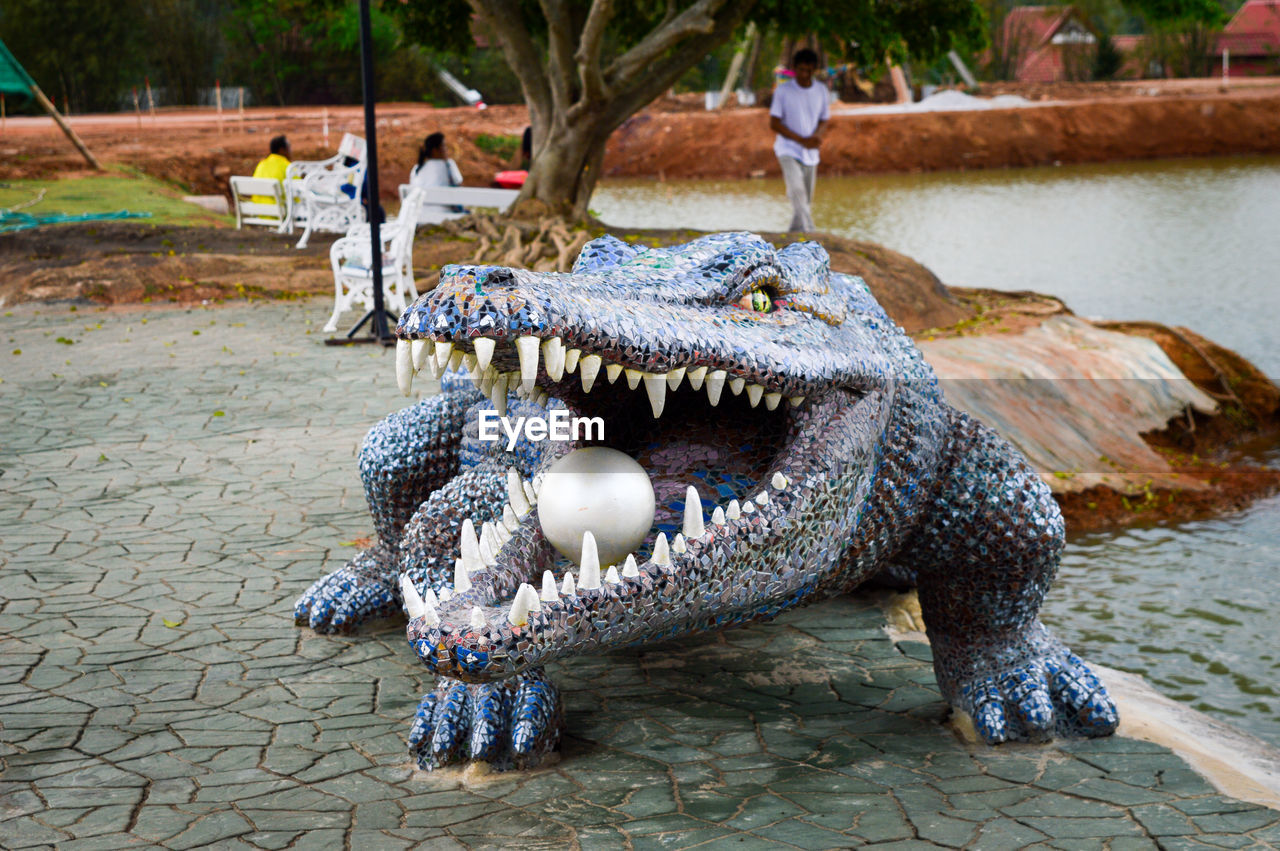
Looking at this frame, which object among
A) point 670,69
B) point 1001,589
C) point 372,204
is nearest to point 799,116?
point 670,69

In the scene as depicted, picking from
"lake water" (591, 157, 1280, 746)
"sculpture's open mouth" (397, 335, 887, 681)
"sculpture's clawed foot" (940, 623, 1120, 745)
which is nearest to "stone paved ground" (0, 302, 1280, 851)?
"sculpture's clawed foot" (940, 623, 1120, 745)

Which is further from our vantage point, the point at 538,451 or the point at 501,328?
the point at 538,451

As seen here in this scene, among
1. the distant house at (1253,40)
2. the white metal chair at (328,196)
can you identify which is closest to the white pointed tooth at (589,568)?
the white metal chair at (328,196)

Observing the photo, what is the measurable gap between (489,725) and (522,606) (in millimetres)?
870

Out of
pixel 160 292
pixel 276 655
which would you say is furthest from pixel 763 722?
pixel 160 292

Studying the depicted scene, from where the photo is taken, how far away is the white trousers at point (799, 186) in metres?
12.8

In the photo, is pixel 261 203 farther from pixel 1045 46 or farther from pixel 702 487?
pixel 1045 46

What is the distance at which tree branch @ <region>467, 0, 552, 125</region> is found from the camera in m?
13.4

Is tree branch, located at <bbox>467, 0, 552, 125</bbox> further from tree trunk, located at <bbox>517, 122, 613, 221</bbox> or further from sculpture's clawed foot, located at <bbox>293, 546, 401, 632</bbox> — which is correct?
sculpture's clawed foot, located at <bbox>293, 546, 401, 632</bbox>

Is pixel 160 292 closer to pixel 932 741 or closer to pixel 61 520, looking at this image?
pixel 61 520

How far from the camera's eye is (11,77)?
18.4m

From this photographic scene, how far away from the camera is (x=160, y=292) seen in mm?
11883

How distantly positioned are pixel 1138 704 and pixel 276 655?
2.87m

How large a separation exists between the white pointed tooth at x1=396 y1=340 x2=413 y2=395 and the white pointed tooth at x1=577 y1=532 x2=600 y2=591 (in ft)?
1.61
